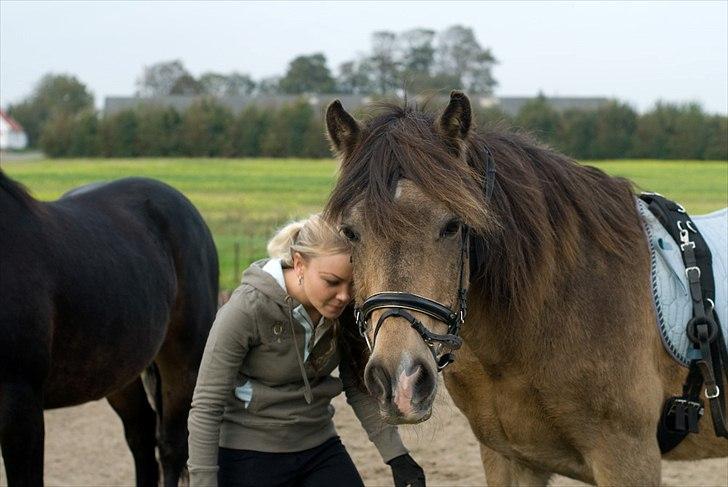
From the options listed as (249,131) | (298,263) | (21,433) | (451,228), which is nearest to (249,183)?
(249,131)

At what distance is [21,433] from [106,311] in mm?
818

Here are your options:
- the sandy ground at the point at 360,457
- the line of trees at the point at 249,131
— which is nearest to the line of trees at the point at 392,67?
the line of trees at the point at 249,131

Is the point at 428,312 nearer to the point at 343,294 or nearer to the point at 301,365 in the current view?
the point at 343,294

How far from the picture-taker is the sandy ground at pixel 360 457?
5.58m

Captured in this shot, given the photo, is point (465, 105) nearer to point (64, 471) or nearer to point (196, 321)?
point (196, 321)

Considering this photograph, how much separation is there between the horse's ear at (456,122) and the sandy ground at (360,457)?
9.11 ft

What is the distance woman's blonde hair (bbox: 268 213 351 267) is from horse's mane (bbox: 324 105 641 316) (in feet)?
0.37

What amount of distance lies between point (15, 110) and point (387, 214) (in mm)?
50728

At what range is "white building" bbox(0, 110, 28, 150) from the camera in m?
45.9

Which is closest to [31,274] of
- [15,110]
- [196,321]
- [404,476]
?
[196,321]

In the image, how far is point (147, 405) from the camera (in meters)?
5.33

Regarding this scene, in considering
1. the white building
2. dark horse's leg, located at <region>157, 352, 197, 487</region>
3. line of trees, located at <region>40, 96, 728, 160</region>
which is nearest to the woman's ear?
dark horse's leg, located at <region>157, 352, 197, 487</region>

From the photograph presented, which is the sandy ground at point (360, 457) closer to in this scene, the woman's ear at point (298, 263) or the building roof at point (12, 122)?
the woman's ear at point (298, 263)

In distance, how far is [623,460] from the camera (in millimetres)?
3008
